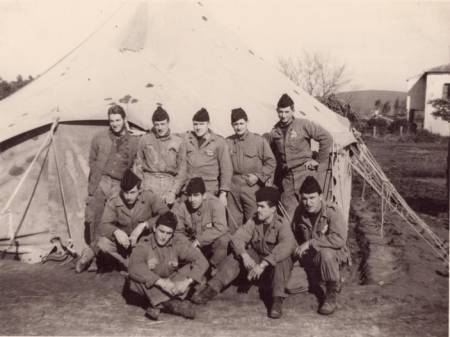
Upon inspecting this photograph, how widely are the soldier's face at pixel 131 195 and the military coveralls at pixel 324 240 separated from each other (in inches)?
62.2

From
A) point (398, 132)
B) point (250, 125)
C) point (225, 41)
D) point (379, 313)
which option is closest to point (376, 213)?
point (250, 125)

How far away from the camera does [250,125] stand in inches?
259

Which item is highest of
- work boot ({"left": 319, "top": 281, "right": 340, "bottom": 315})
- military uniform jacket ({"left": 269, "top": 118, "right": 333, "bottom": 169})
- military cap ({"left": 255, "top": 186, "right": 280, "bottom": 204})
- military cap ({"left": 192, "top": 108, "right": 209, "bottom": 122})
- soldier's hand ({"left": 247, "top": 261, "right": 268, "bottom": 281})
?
military cap ({"left": 192, "top": 108, "right": 209, "bottom": 122})

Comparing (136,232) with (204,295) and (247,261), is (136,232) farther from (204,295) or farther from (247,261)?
(247,261)

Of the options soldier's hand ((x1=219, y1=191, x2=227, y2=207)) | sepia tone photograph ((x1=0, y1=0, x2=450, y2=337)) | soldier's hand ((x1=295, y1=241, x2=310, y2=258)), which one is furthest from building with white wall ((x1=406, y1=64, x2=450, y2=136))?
soldier's hand ((x1=295, y1=241, x2=310, y2=258))

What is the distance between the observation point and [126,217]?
16.9 ft

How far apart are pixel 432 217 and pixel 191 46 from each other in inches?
184

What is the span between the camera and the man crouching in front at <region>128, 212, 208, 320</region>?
426cm

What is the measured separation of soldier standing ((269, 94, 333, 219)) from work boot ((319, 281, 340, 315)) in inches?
48.5

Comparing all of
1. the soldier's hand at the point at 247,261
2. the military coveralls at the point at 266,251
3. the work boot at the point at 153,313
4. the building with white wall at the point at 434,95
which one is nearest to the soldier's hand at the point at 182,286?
the work boot at the point at 153,313

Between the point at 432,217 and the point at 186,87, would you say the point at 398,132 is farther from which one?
the point at 186,87

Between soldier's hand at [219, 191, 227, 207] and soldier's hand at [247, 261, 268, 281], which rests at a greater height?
soldier's hand at [219, 191, 227, 207]

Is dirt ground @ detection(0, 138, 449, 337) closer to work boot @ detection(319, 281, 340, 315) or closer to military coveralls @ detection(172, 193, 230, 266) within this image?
work boot @ detection(319, 281, 340, 315)

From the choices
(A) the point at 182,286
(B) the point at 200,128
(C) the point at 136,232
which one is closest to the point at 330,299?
(A) the point at 182,286
